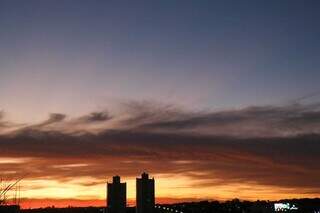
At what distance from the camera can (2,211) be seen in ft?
443
